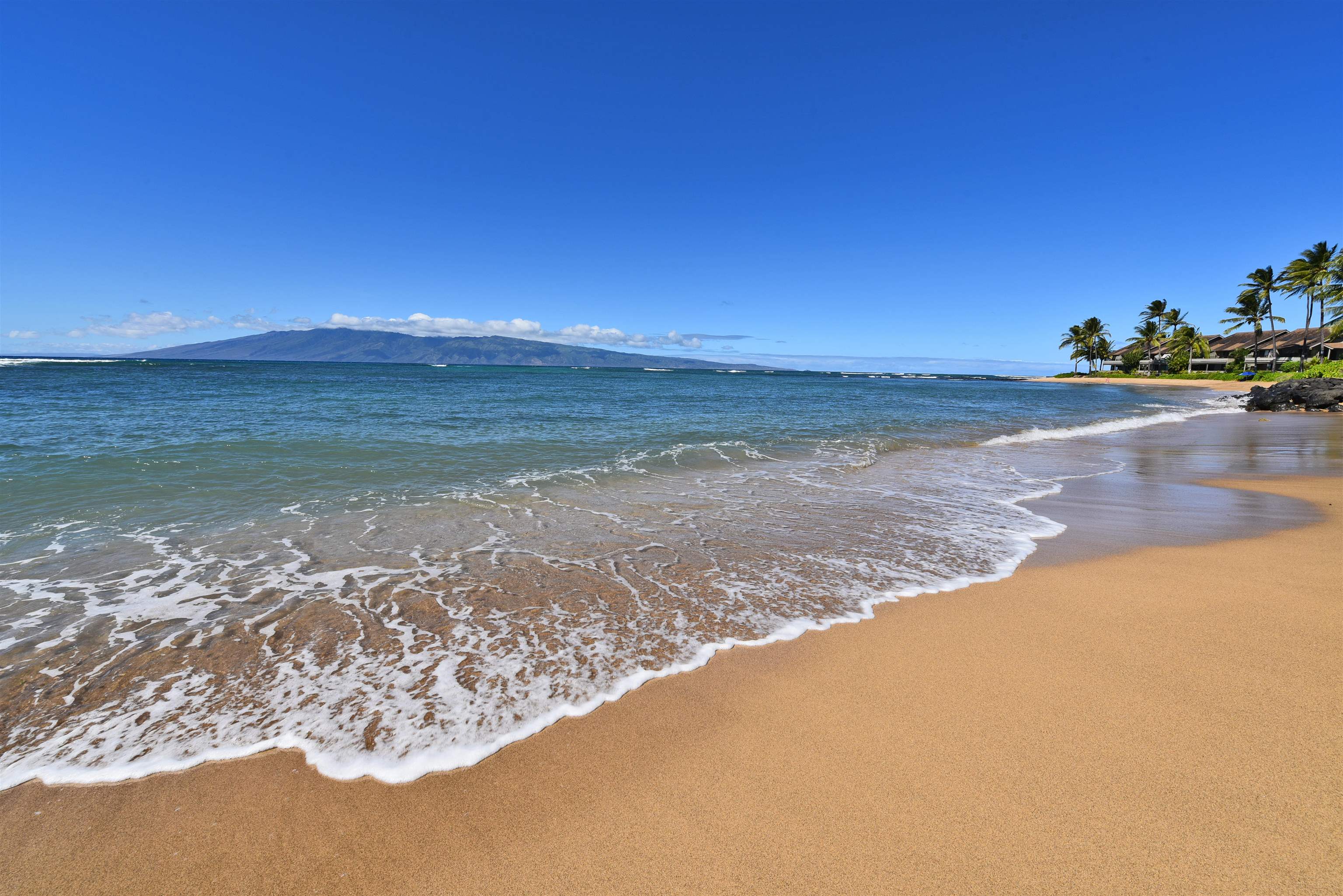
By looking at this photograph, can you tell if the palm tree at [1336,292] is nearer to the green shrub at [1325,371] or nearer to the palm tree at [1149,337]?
→ the green shrub at [1325,371]

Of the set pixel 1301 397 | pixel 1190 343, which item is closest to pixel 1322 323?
pixel 1190 343

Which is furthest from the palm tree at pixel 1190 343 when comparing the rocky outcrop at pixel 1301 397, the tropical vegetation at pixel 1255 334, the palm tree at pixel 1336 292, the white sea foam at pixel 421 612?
the white sea foam at pixel 421 612

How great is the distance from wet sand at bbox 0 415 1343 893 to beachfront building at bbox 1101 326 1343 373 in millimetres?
78835

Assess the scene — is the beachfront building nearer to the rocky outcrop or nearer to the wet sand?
the rocky outcrop

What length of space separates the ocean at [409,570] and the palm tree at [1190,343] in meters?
92.2

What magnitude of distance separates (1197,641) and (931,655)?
1.95m

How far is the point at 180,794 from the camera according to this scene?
2660 millimetres

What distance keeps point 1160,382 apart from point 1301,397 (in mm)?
56443

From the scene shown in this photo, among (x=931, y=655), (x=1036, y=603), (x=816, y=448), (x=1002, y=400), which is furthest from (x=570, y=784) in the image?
(x=1002, y=400)

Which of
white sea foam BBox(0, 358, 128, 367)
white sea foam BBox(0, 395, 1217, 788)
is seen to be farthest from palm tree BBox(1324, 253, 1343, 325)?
white sea foam BBox(0, 358, 128, 367)

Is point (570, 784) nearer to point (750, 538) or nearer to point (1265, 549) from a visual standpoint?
point (750, 538)

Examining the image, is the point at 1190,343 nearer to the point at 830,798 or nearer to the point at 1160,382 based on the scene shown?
the point at 1160,382

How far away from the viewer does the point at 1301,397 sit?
90.9ft

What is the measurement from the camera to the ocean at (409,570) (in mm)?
3262
